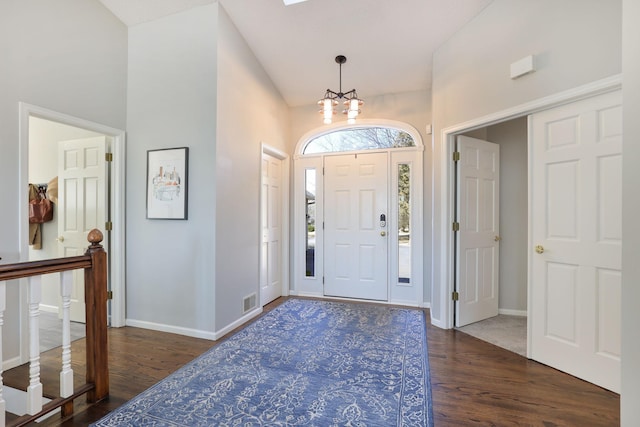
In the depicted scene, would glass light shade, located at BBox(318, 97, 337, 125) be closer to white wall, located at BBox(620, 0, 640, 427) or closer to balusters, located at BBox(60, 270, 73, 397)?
white wall, located at BBox(620, 0, 640, 427)

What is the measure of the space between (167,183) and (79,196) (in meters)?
1.14

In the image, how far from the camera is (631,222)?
1314 mm

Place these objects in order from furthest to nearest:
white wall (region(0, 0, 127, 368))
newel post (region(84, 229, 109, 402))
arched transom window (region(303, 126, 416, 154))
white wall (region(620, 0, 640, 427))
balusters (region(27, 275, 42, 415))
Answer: arched transom window (region(303, 126, 416, 154)) → white wall (region(0, 0, 127, 368)) → newel post (region(84, 229, 109, 402)) → balusters (region(27, 275, 42, 415)) → white wall (region(620, 0, 640, 427))

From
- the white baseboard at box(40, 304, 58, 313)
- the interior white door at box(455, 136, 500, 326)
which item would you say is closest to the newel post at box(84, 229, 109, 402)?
the white baseboard at box(40, 304, 58, 313)

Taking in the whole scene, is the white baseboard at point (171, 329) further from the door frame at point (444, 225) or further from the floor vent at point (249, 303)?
the door frame at point (444, 225)

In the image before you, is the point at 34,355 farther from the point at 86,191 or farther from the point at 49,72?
the point at 49,72

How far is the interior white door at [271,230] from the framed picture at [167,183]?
3.31 ft

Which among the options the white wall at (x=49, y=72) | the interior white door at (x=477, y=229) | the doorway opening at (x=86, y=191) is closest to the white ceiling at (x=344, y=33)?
the white wall at (x=49, y=72)

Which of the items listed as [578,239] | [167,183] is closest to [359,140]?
[167,183]

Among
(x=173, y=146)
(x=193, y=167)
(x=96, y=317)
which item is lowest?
(x=96, y=317)

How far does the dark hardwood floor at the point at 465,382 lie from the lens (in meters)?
1.83

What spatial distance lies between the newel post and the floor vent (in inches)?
61.3

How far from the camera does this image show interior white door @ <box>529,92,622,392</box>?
2.10 metres

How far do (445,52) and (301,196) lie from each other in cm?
255
